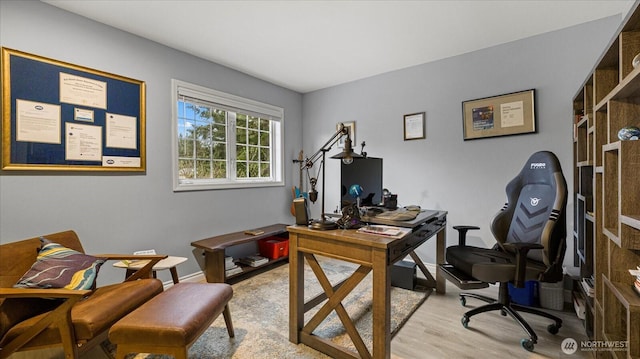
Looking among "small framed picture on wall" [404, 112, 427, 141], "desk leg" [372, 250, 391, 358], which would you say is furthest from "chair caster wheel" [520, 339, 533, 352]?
"small framed picture on wall" [404, 112, 427, 141]

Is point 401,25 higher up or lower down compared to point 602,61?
higher up

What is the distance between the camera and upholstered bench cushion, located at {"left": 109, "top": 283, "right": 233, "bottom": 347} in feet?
4.30

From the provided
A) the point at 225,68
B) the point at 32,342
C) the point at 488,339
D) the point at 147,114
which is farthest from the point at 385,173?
the point at 32,342

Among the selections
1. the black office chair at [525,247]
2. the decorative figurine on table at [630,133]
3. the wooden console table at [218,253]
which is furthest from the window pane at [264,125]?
the decorative figurine on table at [630,133]

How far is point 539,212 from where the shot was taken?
210cm

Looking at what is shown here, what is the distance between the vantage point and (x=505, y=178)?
8.95 ft

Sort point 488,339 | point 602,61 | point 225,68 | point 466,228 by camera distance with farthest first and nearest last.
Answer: point 225,68 < point 466,228 < point 488,339 < point 602,61

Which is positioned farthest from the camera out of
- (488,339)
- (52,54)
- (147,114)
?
(147,114)

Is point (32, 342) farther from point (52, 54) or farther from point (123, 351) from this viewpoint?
point (52, 54)

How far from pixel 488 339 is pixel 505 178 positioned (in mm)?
1563

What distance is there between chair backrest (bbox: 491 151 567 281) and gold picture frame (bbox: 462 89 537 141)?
Answer: 22.9 inches

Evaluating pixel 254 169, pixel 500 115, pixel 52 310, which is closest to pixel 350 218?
pixel 52 310

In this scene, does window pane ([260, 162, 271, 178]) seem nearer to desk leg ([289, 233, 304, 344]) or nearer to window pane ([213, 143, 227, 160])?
window pane ([213, 143, 227, 160])

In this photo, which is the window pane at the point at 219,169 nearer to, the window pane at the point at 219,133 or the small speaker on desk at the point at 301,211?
the window pane at the point at 219,133
